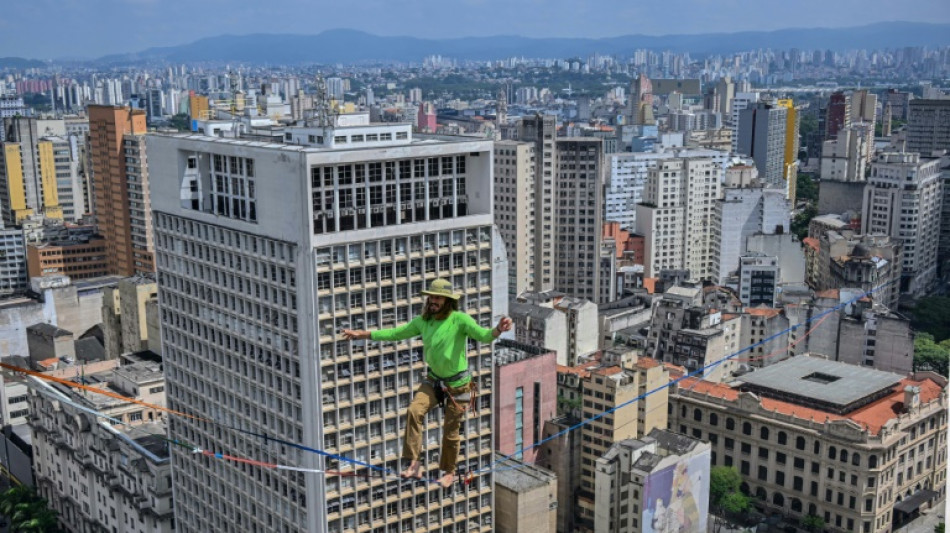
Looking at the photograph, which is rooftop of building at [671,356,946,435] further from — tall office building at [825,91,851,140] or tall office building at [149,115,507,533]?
tall office building at [825,91,851,140]

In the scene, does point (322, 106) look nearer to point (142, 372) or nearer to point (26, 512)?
point (142, 372)

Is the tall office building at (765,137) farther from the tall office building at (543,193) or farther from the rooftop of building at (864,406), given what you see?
the rooftop of building at (864,406)

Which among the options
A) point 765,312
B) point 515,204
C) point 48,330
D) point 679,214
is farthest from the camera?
point 679,214

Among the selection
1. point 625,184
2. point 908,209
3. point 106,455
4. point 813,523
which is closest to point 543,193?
point 908,209

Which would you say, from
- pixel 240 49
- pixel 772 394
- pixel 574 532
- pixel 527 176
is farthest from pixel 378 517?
pixel 240 49

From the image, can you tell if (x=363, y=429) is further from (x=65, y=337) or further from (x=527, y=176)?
(x=527, y=176)

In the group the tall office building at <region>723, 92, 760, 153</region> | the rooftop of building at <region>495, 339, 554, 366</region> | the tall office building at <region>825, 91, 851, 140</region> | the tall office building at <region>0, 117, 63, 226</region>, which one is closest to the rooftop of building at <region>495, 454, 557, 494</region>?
the rooftop of building at <region>495, 339, 554, 366</region>
